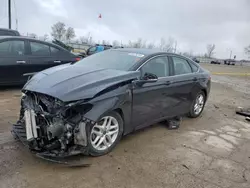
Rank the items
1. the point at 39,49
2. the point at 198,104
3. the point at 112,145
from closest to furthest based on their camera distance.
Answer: the point at 112,145, the point at 198,104, the point at 39,49

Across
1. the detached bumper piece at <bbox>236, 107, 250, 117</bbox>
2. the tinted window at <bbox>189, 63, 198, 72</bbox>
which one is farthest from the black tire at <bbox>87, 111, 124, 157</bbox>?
the detached bumper piece at <bbox>236, 107, 250, 117</bbox>

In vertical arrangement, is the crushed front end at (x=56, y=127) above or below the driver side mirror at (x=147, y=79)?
below

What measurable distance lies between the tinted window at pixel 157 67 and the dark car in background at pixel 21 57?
12.9ft

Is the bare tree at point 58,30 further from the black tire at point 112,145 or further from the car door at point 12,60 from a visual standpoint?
the black tire at point 112,145

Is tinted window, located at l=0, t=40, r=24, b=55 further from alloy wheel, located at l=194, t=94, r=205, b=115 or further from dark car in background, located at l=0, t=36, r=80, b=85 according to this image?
alloy wheel, located at l=194, t=94, r=205, b=115

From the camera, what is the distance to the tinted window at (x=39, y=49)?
6743mm

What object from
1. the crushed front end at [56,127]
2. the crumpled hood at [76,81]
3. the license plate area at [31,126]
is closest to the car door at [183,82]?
the crumpled hood at [76,81]

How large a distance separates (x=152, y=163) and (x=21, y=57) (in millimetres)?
4927

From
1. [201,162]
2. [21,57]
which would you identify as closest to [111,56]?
[201,162]

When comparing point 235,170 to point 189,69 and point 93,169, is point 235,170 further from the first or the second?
point 189,69

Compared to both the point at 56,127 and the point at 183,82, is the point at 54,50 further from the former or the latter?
the point at 56,127

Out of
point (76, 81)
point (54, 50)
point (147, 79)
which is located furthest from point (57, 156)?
point (54, 50)

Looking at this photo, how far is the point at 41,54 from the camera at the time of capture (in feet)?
22.7

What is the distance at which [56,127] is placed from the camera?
289cm
